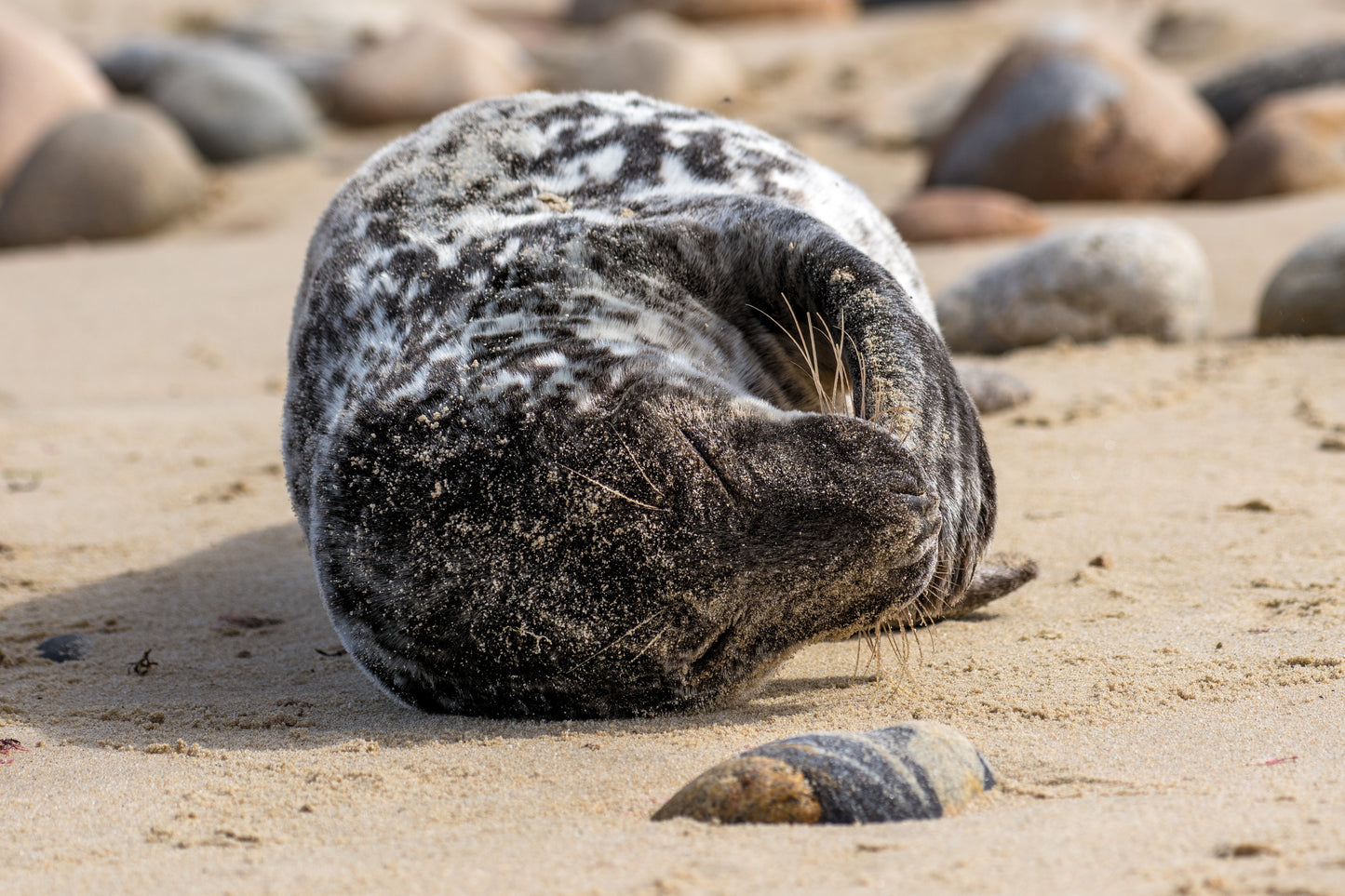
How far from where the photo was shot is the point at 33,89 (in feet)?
42.9

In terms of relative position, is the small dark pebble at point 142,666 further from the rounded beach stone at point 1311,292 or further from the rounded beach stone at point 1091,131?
the rounded beach stone at point 1091,131

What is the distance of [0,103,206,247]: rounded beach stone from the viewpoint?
11.3 m

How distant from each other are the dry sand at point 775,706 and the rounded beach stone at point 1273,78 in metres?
5.87

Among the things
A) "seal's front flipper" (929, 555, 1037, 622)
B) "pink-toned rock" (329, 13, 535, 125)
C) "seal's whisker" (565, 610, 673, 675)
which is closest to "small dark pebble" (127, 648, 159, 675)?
"seal's whisker" (565, 610, 673, 675)

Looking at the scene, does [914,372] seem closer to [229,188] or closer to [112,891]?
[112,891]

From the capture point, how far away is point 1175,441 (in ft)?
16.1

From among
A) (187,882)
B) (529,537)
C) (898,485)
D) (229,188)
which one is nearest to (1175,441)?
(898,485)

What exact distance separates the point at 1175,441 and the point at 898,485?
281 centimetres

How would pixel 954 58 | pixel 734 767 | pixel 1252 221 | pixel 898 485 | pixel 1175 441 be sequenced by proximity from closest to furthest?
pixel 734 767
pixel 898 485
pixel 1175 441
pixel 1252 221
pixel 954 58

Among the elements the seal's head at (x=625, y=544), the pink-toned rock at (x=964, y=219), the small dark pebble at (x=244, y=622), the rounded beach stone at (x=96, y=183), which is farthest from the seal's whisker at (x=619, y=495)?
the rounded beach stone at (x=96, y=183)

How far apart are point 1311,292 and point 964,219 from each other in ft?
9.47

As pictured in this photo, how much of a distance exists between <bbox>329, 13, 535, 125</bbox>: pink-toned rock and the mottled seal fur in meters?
11.7

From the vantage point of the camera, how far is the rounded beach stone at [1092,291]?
6.61 m

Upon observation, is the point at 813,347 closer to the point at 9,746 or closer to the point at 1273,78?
the point at 9,746
